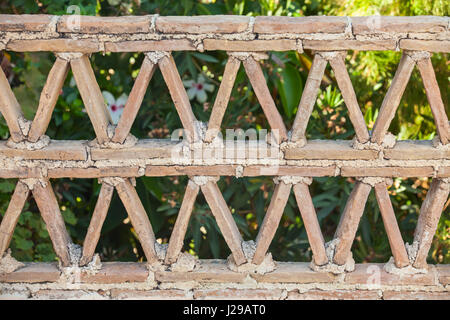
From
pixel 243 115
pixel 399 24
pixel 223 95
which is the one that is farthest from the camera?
pixel 243 115

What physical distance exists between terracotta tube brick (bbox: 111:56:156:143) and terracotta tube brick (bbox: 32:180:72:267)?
30 cm

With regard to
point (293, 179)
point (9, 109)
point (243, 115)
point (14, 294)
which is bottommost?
point (14, 294)

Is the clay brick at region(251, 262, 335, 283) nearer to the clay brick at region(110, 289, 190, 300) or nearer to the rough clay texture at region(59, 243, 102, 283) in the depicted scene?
the clay brick at region(110, 289, 190, 300)

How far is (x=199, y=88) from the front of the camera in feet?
Result: 8.52

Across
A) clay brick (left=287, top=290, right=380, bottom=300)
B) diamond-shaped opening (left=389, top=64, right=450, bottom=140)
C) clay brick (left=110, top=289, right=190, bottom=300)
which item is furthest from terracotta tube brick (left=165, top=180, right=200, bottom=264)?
diamond-shaped opening (left=389, top=64, right=450, bottom=140)

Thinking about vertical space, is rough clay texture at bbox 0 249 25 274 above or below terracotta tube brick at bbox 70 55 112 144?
below

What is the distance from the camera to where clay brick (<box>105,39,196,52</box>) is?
188cm

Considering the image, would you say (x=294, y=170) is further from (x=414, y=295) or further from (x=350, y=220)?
(x=414, y=295)

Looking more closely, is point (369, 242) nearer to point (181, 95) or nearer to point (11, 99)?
point (181, 95)

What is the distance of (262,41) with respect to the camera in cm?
187

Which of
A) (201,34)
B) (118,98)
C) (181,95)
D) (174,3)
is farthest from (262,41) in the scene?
(118,98)

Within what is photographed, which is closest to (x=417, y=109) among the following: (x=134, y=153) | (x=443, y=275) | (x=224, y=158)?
(x=443, y=275)

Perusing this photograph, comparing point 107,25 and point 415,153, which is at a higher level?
point 107,25

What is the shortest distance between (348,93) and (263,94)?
26cm
